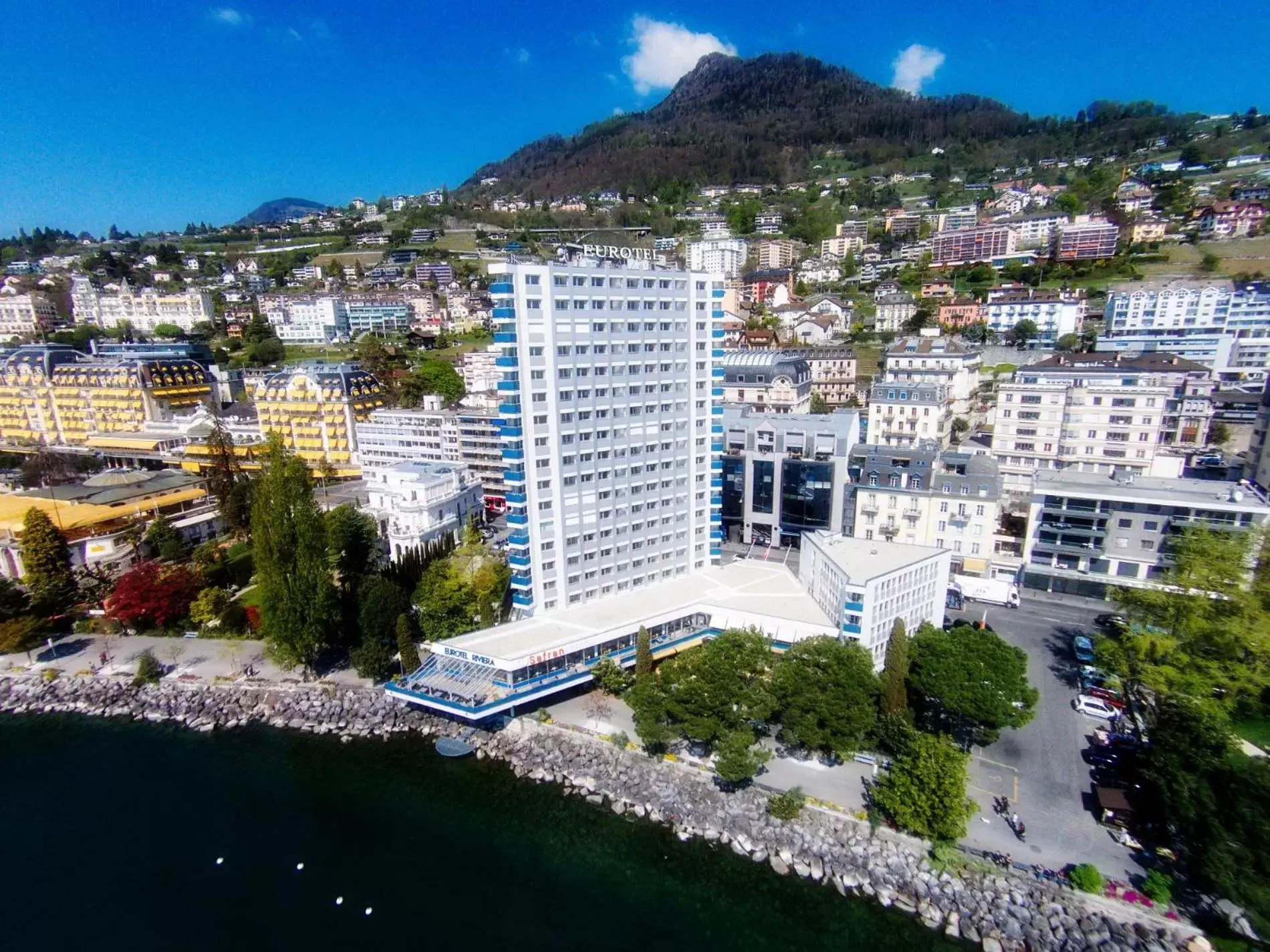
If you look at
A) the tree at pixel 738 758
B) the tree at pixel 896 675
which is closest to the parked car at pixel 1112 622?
the tree at pixel 896 675

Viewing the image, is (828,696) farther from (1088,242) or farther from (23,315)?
(23,315)

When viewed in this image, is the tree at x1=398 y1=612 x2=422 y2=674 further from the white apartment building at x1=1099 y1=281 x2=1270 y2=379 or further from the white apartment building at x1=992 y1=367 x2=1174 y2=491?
the white apartment building at x1=1099 y1=281 x2=1270 y2=379

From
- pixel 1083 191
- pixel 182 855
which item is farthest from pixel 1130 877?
pixel 1083 191

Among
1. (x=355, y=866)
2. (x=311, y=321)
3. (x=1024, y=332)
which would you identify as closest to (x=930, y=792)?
(x=355, y=866)

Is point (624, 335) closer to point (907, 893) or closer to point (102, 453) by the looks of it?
point (907, 893)

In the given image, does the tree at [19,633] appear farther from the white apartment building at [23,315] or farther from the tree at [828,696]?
the white apartment building at [23,315]

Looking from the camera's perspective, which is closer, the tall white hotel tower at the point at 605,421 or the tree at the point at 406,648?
the tall white hotel tower at the point at 605,421
